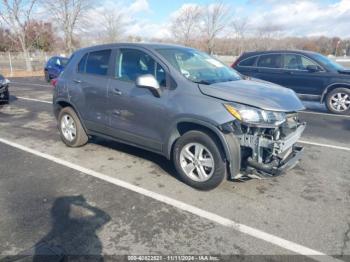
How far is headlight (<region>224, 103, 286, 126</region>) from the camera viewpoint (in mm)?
3410

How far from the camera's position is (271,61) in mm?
9672

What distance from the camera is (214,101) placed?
11.8 ft

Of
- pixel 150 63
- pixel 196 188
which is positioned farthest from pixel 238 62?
Result: pixel 196 188

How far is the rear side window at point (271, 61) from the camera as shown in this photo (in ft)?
31.4

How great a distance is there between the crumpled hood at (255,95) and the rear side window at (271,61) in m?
6.03

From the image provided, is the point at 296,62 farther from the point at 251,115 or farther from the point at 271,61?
the point at 251,115

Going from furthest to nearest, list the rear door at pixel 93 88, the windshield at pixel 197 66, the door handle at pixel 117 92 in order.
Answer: the rear door at pixel 93 88 → the door handle at pixel 117 92 → the windshield at pixel 197 66

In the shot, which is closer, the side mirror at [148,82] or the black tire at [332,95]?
the side mirror at [148,82]

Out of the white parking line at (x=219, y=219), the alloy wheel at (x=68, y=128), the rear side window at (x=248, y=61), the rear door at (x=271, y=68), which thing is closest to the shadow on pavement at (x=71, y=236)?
the white parking line at (x=219, y=219)

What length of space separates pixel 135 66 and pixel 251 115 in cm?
194

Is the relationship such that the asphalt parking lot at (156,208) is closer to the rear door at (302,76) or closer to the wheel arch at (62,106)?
the wheel arch at (62,106)

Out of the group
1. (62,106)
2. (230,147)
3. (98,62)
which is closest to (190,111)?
(230,147)

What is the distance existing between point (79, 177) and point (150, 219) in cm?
158

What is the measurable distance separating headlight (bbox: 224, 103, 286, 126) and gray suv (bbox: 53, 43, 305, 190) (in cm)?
1
